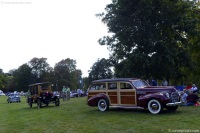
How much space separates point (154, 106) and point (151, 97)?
0.49m

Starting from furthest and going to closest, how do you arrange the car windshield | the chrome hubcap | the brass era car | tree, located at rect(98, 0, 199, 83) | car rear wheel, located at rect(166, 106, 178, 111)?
tree, located at rect(98, 0, 199, 83), the brass era car, the car windshield, car rear wheel, located at rect(166, 106, 178, 111), the chrome hubcap

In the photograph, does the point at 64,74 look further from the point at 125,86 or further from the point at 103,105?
the point at 125,86

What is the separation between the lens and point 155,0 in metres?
26.0

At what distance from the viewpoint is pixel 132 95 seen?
49.8 ft

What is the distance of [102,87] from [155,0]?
42.3ft

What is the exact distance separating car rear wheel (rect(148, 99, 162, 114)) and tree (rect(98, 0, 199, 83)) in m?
10.8

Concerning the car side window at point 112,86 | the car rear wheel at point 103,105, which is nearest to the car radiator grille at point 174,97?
the car side window at point 112,86

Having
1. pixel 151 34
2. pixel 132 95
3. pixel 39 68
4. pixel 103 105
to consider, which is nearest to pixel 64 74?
pixel 39 68

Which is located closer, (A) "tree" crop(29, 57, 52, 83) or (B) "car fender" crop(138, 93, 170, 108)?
(B) "car fender" crop(138, 93, 170, 108)

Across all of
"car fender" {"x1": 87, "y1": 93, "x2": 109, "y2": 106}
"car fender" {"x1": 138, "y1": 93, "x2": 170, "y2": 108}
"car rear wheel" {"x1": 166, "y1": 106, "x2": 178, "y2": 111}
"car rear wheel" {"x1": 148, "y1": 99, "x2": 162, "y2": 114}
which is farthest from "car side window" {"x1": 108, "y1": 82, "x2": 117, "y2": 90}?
"car rear wheel" {"x1": 166, "y1": 106, "x2": 178, "y2": 111}

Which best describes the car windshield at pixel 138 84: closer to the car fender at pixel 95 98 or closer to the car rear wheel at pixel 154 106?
the car rear wheel at pixel 154 106

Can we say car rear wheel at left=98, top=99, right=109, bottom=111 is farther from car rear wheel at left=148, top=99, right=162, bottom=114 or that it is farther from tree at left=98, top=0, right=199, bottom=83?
tree at left=98, top=0, right=199, bottom=83

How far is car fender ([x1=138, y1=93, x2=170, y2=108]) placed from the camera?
13711mm

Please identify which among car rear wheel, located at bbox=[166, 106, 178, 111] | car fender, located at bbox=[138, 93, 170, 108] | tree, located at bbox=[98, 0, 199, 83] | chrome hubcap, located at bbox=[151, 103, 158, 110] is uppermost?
tree, located at bbox=[98, 0, 199, 83]
